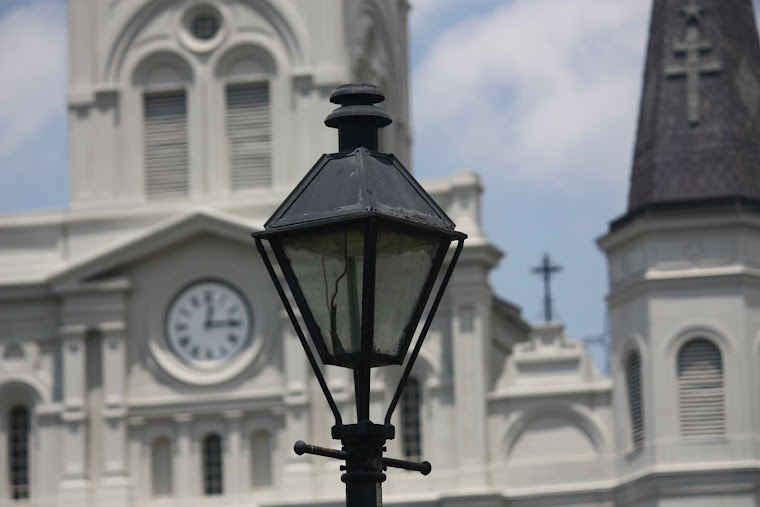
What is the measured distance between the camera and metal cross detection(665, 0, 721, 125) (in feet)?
134

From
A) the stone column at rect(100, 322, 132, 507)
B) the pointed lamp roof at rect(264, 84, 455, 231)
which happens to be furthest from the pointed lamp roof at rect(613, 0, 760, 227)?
the pointed lamp roof at rect(264, 84, 455, 231)

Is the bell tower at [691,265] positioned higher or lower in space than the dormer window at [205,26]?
lower

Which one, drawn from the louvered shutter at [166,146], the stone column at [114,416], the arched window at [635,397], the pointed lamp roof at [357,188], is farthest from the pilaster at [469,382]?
the pointed lamp roof at [357,188]

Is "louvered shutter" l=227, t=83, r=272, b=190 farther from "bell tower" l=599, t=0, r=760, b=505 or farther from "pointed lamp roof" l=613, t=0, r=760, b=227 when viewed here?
"pointed lamp roof" l=613, t=0, r=760, b=227

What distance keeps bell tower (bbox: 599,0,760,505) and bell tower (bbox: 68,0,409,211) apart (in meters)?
6.68

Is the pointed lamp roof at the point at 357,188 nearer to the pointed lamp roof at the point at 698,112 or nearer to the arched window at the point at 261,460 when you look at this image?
the pointed lamp roof at the point at 698,112

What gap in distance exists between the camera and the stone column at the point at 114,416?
143ft

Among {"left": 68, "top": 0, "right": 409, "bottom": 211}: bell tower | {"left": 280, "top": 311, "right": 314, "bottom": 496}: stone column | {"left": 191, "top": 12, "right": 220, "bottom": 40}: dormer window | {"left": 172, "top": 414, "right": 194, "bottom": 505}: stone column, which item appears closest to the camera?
{"left": 280, "top": 311, "right": 314, "bottom": 496}: stone column

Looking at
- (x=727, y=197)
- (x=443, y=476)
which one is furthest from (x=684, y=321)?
(x=443, y=476)

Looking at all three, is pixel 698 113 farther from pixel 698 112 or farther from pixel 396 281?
pixel 396 281

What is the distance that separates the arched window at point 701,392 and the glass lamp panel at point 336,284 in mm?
33137

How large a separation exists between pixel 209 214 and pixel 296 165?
2.12 m

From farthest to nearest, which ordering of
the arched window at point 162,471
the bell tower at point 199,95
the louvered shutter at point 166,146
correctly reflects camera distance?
the louvered shutter at point 166,146 → the bell tower at point 199,95 → the arched window at point 162,471

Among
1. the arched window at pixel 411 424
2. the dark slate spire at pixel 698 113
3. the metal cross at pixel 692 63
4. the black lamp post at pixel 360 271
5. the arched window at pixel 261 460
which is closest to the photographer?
the black lamp post at pixel 360 271
